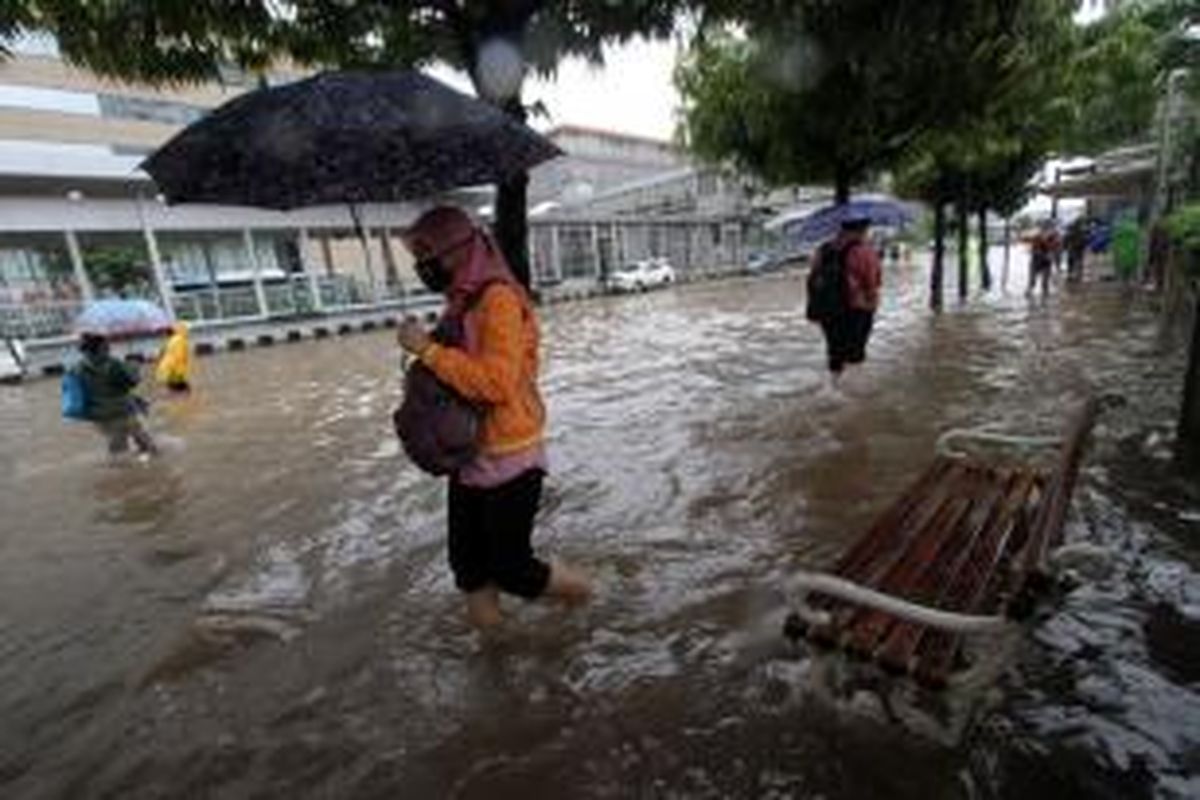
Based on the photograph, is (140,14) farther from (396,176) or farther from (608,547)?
(608,547)

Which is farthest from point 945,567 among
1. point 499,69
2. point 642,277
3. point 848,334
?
point 642,277

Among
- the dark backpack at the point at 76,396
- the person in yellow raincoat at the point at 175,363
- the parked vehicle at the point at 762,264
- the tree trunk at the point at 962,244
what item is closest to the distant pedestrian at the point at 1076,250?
the tree trunk at the point at 962,244

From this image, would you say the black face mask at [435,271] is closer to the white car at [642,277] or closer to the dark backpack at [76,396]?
the dark backpack at [76,396]

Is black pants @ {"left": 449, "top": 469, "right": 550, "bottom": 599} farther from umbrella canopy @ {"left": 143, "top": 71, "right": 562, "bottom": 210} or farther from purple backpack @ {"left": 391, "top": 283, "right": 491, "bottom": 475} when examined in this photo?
umbrella canopy @ {"left": 143, "top": 71, "right": 562, "bottom": 210}

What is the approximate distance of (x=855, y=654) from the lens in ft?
8.72

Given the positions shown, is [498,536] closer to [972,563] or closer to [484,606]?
[484,606]

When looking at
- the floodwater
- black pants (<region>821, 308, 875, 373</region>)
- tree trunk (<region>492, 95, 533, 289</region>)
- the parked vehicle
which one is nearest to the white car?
the parked vehicle

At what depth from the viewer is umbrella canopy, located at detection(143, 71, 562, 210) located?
3238 millimetres

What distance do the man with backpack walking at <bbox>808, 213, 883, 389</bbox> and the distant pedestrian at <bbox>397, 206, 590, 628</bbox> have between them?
5.37 m

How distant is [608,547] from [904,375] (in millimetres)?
5987

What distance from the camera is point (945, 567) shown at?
126 inches

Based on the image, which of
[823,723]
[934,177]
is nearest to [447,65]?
[823,723]

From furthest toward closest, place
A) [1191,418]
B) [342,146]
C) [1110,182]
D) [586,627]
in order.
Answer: [1110,182]
[1191,418]
[586,627]
[342,146]

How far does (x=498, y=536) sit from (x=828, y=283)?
5669 millimetres
